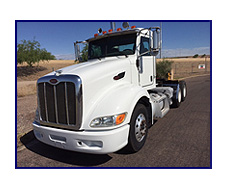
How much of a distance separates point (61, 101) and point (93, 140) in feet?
3.08

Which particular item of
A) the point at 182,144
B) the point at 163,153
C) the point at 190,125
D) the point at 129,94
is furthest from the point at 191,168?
Answer: the point at 190,125

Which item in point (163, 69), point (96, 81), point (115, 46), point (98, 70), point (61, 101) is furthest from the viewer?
point (163, 69)

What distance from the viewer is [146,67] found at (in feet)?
14.9

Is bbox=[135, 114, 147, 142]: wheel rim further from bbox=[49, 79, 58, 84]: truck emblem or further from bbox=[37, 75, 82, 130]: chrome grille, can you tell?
bbox=[49, 79, 58, 84]: truck emblem

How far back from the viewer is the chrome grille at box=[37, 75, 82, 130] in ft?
9.29

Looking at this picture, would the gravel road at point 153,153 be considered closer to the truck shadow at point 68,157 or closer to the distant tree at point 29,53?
the truck shadow at point 68,157

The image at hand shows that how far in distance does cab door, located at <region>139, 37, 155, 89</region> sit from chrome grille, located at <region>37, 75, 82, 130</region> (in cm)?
202

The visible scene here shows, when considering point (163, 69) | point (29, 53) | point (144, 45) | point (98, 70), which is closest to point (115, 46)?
point (144, 45)

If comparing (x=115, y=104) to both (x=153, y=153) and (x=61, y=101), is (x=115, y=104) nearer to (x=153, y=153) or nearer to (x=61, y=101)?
(x=61, y=101)

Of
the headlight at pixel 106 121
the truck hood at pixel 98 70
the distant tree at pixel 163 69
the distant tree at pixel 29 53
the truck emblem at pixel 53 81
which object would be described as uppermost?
the distant tree at pixel 29 53

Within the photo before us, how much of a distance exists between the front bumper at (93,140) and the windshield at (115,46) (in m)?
2.10

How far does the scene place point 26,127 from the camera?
15.8 ft

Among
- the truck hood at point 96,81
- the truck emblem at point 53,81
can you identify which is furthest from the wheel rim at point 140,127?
the truck emblem at point 53,81

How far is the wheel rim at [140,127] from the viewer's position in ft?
10.9
